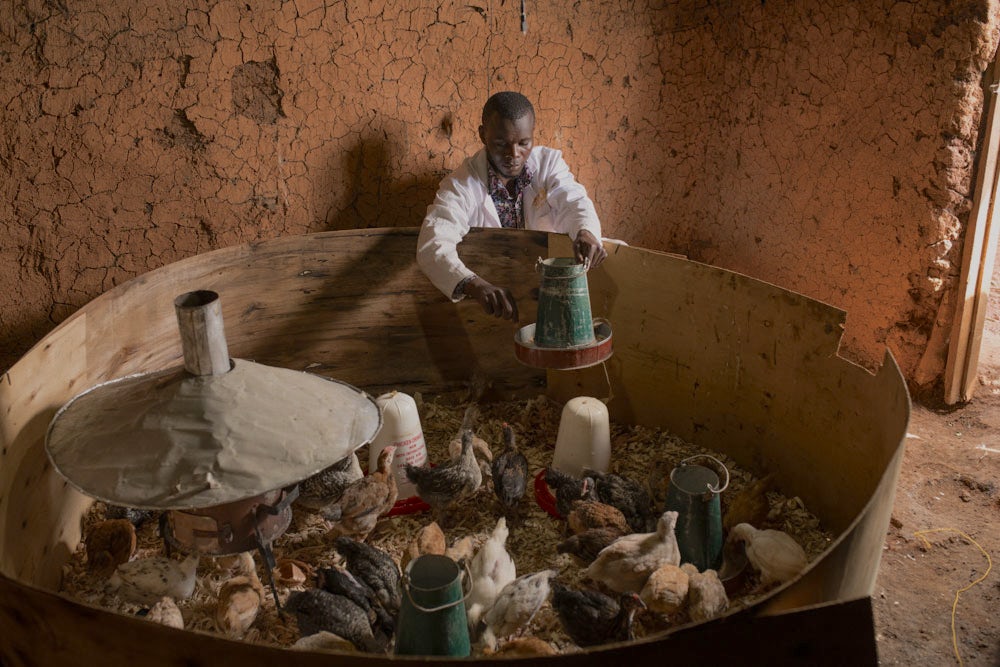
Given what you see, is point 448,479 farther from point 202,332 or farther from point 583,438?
point 202,332

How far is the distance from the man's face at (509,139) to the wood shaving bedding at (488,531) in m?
1.31

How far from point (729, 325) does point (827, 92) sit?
1.73m

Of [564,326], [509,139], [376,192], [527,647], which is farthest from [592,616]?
[376,192]

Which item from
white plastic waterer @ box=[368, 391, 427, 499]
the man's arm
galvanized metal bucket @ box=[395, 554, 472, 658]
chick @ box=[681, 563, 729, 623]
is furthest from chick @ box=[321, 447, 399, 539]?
the man's arm

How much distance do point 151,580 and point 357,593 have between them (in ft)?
2.61

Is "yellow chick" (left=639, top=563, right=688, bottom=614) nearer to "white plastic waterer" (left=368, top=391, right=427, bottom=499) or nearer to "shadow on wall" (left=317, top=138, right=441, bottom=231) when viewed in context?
"white plastic waterer" (left=368, top=391, right=427, bottom=499)

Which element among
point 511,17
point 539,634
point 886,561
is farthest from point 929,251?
point 539,634

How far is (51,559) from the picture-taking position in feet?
9.62

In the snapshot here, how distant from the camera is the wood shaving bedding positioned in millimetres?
2742

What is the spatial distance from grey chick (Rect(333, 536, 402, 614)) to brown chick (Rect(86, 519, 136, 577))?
87cm

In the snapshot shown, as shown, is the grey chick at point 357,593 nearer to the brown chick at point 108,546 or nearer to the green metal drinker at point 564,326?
the brown chick at point 108,546

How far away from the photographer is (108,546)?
2957 mm

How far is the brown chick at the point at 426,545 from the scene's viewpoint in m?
2.79

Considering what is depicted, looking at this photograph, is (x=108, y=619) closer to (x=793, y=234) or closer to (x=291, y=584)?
(x=291, y=584)
